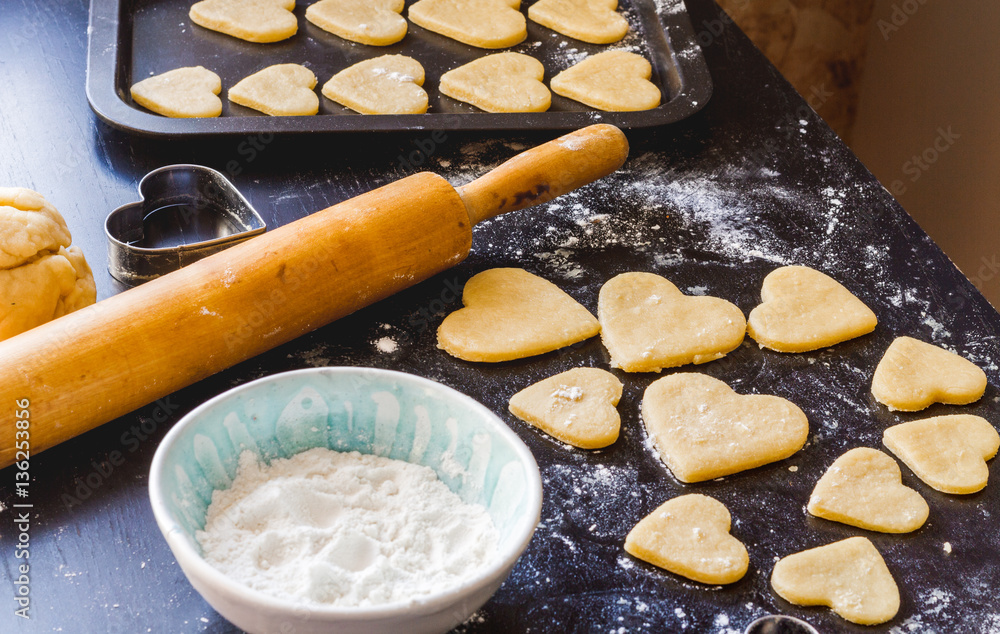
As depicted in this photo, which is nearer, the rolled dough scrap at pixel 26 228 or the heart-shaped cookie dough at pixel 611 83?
the rolled dough scrap at pixel 26 228

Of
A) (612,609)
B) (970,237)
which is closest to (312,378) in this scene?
(612,609)

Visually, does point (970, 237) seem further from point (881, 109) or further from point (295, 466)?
point (295, 466)

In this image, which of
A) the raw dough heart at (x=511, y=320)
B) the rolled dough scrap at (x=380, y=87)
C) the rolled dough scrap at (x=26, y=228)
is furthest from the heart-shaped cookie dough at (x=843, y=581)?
the rolled dough scrap at (x=380, y=87)

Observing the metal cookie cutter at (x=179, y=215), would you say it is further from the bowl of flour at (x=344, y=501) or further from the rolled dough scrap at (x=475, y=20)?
the rolled dough scrap at (x=475, y=20)

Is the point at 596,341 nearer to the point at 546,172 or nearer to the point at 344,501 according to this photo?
the point at 546,172

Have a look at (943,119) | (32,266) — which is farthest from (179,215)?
(943,119)
